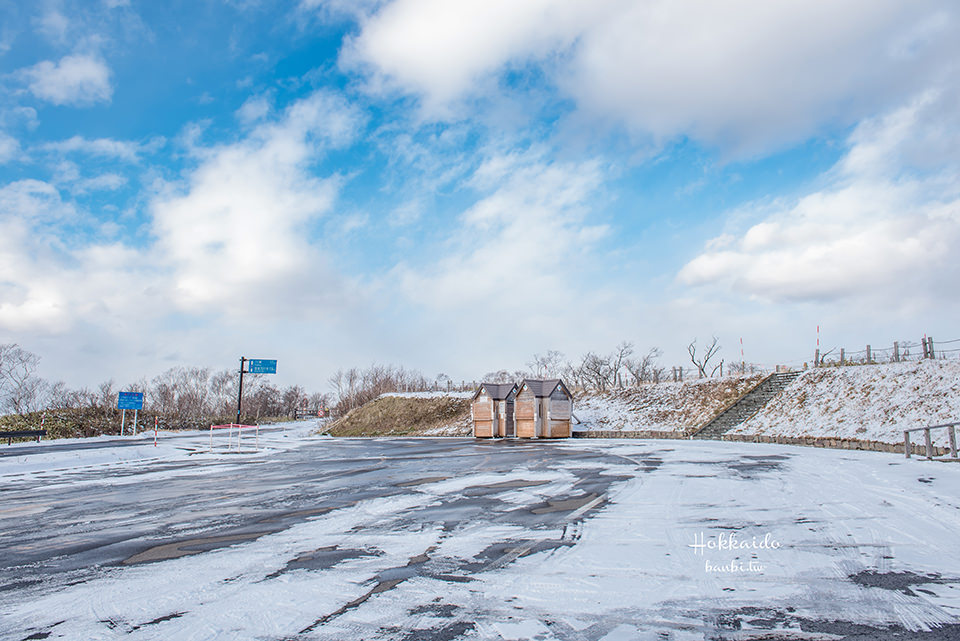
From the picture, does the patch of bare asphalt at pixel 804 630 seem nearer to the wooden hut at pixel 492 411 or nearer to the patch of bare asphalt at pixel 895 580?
the patch of bare asphalt at pixel 895 580

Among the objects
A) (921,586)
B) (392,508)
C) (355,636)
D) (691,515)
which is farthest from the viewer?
(392,508)

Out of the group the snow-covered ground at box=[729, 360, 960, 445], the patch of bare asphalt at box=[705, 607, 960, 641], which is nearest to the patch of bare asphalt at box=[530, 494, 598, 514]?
the patch of bare asphalt at box=[705, 607, 960, 641]

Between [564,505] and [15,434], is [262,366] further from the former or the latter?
[564,505]

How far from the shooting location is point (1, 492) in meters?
11.7

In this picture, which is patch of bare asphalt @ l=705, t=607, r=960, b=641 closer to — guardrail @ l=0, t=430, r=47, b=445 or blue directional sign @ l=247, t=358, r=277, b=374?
guardrail @ l=0, t=430, r=47, b=445

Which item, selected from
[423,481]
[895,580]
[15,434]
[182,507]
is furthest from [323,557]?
[15,434]

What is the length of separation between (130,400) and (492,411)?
80.5ft

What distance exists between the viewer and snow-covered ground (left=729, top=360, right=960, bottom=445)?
24.9 m

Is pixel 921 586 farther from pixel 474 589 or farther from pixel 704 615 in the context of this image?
pixel 474 589

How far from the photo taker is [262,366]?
158 feet

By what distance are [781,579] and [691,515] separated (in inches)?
117

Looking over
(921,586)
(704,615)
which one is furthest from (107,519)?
(921,586)

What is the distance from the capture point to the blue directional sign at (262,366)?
47.9 m

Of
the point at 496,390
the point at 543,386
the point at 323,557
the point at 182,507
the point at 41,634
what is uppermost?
the point at 543,386
